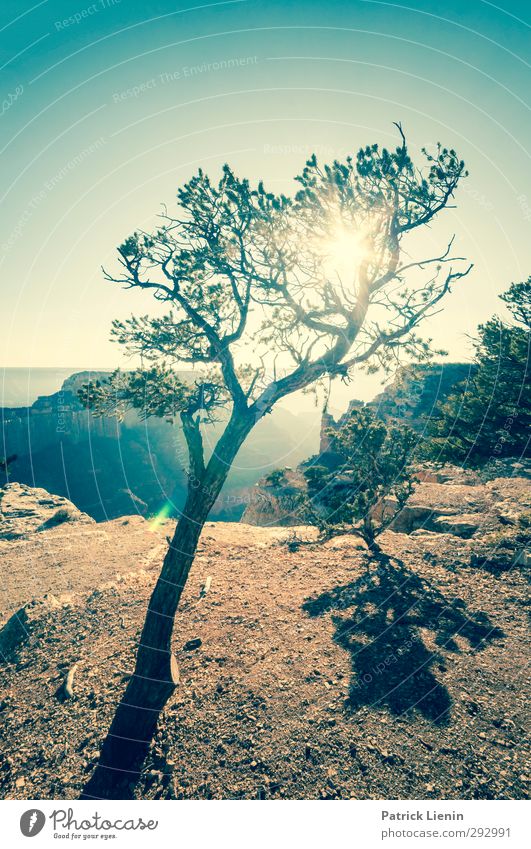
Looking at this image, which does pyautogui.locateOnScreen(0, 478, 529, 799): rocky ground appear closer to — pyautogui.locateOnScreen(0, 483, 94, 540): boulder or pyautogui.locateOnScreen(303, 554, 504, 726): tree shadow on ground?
pyautogui.locateOnScreen(303, 554, 504, 726): tree shadow on ground

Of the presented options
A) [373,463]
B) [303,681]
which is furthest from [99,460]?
[303,681]

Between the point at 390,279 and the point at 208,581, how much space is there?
10844 millimetres

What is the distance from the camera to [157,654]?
709cm

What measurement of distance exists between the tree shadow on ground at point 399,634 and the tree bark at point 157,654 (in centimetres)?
379

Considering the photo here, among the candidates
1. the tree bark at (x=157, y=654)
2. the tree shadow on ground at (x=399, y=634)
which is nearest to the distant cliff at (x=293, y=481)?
the tree shadow on ground at (x=399, y=634)

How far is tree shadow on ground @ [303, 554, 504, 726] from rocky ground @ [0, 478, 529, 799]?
0.12 feet

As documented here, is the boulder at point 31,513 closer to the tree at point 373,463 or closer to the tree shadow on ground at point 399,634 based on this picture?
the tree at point 373,463

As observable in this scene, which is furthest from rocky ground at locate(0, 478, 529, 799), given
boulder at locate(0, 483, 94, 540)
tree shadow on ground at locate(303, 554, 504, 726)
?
boulder at locate(0, 483, 94, 540)

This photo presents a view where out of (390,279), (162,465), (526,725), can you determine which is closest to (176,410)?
(390,279)

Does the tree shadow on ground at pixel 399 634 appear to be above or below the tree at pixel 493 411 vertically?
below

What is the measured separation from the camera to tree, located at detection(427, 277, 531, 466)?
16.5 metres

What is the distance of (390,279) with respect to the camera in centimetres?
798

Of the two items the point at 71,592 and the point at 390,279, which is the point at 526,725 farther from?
the point at 71,592

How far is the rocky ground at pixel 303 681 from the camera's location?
5.16 meters
